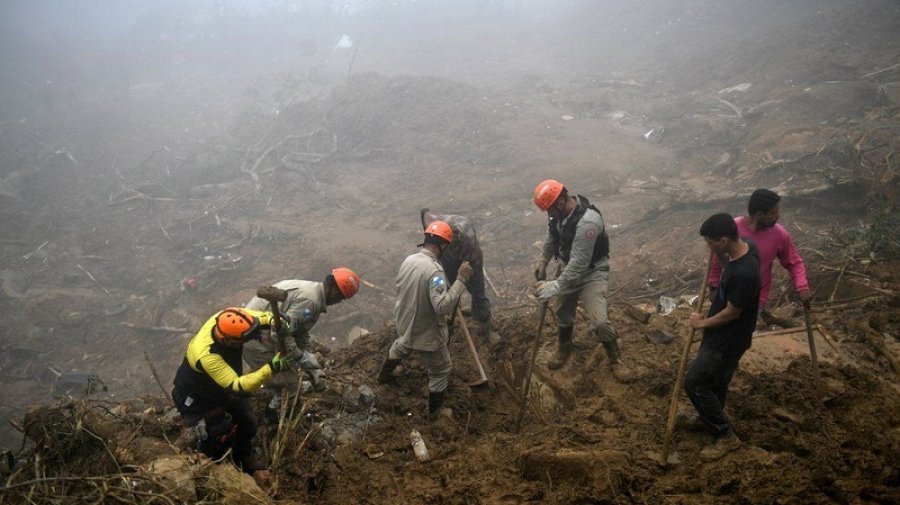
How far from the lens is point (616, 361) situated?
4.16 metres

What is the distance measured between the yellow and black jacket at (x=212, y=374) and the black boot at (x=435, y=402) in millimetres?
1432

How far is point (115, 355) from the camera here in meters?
8.27

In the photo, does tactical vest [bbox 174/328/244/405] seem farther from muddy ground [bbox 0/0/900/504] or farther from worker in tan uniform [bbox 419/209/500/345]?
worker in tan uniform [bbox 419/209/500/345]

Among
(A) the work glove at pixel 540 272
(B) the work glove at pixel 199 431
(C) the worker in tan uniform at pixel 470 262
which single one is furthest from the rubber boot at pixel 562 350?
(B) the work glove at pixel 199 431

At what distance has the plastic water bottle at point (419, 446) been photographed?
321cm

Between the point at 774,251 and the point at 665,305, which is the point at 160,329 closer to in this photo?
the point at 665,305

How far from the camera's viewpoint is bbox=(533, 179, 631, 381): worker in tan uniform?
3.85 metres

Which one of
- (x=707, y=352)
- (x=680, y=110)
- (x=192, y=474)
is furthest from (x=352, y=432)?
(x=680, y=110)

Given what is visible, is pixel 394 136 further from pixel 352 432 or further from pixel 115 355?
pixel 352 432

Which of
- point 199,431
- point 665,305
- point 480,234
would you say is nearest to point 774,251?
point 665,305

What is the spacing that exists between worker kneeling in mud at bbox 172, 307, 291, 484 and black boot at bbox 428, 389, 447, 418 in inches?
50.0

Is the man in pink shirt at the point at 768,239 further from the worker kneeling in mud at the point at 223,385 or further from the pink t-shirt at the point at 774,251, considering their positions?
the worker kneeling in mud at the point at 223,385

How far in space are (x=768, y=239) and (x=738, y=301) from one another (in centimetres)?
122

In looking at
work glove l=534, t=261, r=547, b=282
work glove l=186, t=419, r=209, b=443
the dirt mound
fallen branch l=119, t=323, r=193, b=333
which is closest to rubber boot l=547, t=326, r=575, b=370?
the dirt mound
